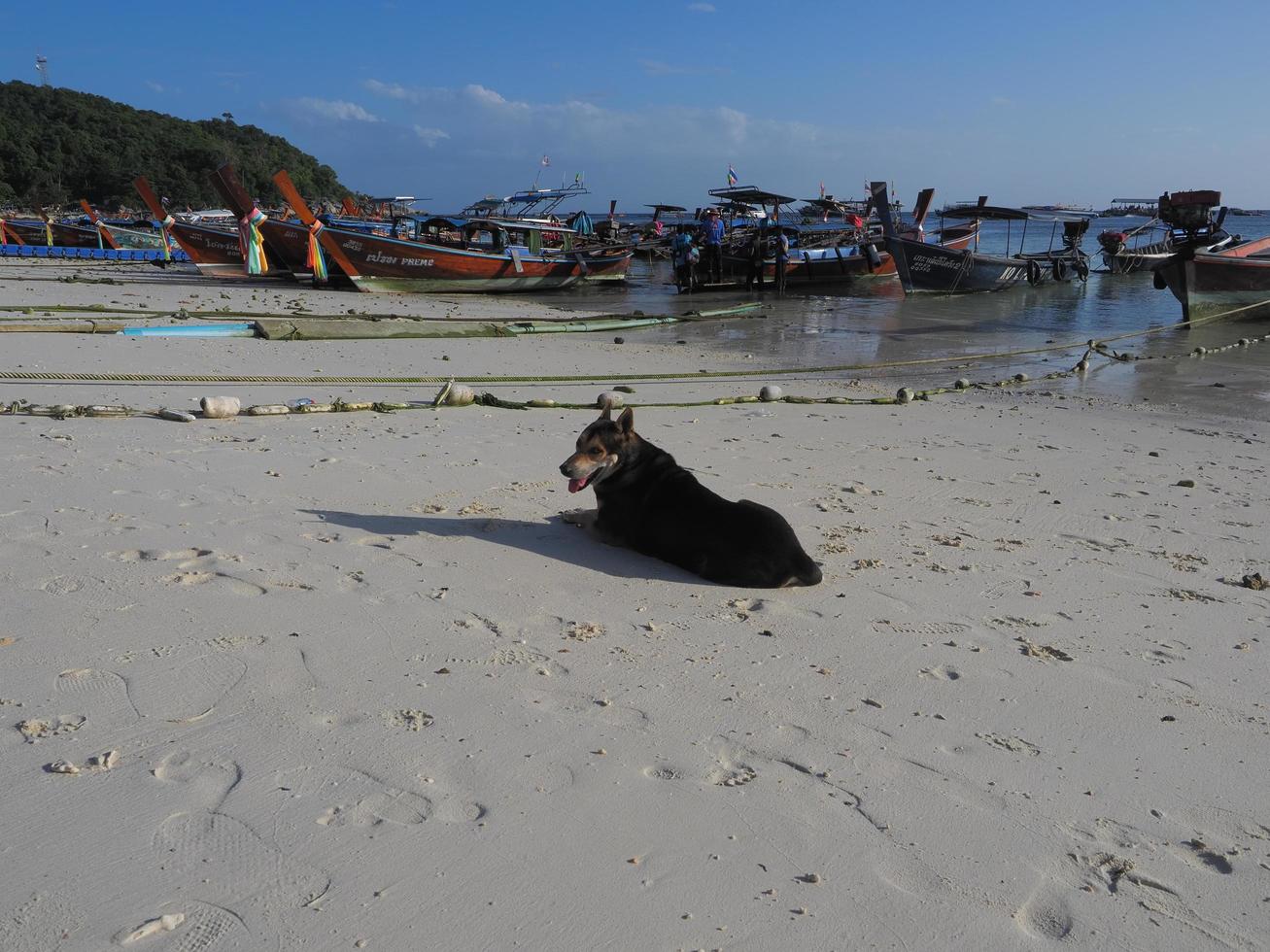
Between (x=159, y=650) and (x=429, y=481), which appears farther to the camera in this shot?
(x=429, y=481)

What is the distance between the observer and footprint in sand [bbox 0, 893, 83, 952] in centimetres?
193

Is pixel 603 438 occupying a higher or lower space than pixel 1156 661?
→ higher

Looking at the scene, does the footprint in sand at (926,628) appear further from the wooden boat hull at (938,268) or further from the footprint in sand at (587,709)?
the wooden boat hull at (938,268)

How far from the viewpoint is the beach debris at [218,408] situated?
677 cm

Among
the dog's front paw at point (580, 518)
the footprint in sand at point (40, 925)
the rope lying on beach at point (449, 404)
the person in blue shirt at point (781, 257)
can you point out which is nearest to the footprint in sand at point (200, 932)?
the footprint in sand at point (40, 925)

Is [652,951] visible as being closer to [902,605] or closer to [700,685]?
[700,685]

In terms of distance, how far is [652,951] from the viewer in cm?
206

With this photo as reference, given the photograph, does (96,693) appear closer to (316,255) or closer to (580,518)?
(580,518)

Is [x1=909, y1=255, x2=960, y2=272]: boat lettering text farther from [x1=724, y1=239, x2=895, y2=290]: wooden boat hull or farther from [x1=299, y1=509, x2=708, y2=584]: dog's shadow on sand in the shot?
[x1=299, y1=509, x2=708, y2=584]: dog's shadow on sand

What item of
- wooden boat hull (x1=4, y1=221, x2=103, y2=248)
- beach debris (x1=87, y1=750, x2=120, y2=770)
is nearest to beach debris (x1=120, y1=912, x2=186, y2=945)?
beach debris (x1=87, y1=750, x2=120, y2=770)

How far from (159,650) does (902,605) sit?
9.78 feet

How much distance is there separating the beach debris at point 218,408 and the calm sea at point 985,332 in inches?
343

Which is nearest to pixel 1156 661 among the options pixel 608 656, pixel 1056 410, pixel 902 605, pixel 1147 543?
pixel 902 605

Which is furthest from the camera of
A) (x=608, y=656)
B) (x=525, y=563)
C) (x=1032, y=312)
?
(x=1032, y=312)
